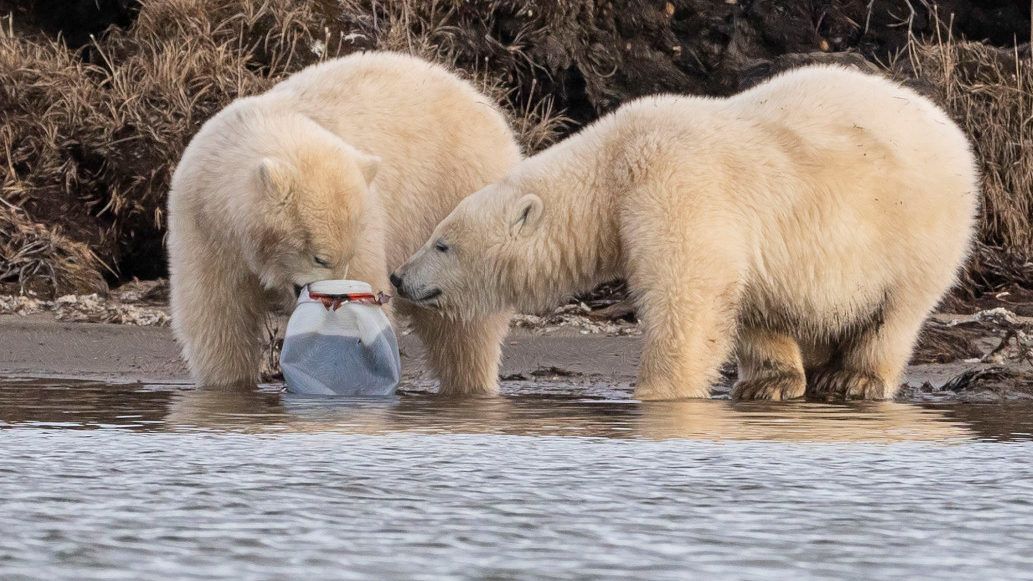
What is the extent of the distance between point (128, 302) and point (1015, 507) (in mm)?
6457

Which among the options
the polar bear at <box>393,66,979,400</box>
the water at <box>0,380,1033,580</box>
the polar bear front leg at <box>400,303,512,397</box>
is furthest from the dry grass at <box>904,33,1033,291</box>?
the water at <box>0,380,1033,580</box>

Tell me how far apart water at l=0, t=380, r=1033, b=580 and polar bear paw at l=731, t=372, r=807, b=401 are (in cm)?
73

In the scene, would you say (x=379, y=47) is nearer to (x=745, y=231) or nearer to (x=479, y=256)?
(x=479, y=256)

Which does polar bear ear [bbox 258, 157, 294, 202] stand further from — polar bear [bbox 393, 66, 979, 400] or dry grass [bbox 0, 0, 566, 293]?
dry grass [bbox 0, 0, 566, 293]

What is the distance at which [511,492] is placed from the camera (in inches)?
150

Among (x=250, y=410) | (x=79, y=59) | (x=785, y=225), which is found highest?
(x=79, y=59)

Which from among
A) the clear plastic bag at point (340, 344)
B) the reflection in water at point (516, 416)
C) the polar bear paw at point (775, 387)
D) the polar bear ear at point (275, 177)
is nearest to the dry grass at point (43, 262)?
the reflection in water at point (516, 416)

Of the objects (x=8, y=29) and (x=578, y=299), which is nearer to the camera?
(x=578, y=299)

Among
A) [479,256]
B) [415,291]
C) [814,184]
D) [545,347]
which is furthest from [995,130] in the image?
[415,291]

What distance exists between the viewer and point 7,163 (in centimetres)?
1002

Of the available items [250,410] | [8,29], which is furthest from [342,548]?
[8,29]

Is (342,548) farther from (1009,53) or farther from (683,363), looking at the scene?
(1009,53)

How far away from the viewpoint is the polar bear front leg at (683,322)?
226 inches

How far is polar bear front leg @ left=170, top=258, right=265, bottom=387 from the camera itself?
6.10 metres
